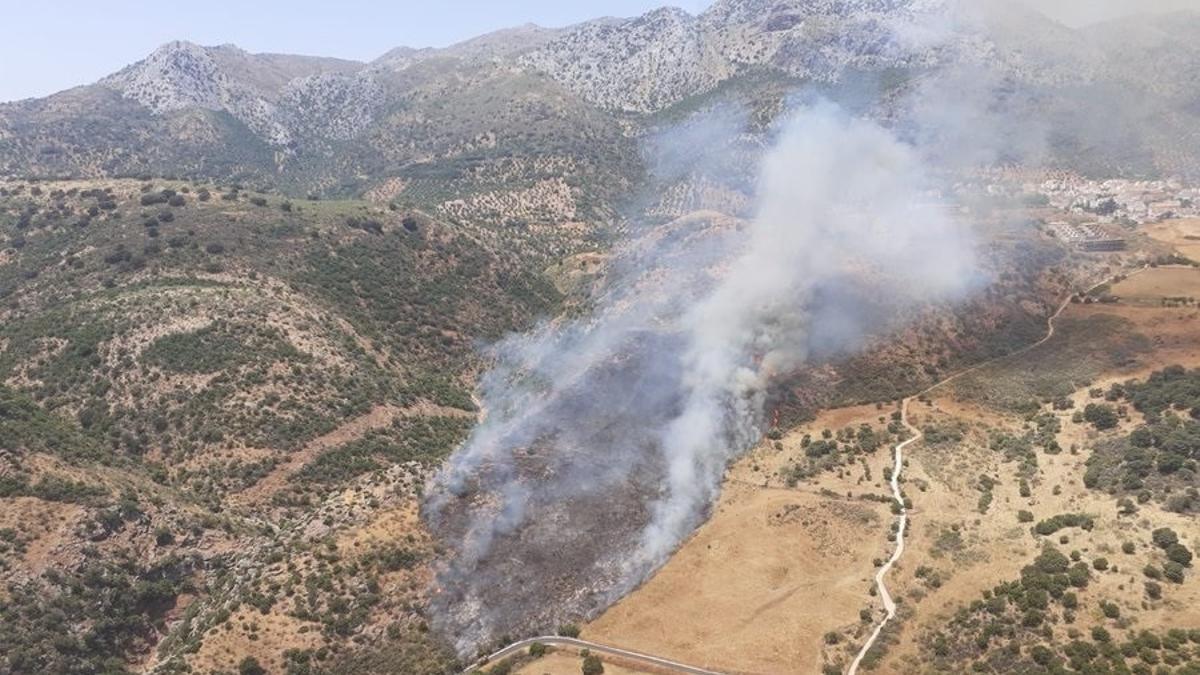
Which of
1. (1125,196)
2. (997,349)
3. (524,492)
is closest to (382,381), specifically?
(524,492)

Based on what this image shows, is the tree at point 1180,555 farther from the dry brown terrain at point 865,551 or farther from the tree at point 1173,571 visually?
the dry brown terrain at point 865,551

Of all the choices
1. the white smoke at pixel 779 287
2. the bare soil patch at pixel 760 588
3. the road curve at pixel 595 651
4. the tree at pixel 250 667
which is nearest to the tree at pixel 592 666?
the road curve at pixel 595 651

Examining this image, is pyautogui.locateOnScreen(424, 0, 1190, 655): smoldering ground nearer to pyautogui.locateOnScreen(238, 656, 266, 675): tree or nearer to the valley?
the valley

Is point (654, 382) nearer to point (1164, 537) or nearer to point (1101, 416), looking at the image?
point (1101, 416)

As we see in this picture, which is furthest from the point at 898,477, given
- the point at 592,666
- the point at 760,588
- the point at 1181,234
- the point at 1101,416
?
the point at 1181,234

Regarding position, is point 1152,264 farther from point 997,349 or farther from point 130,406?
point 130,406
